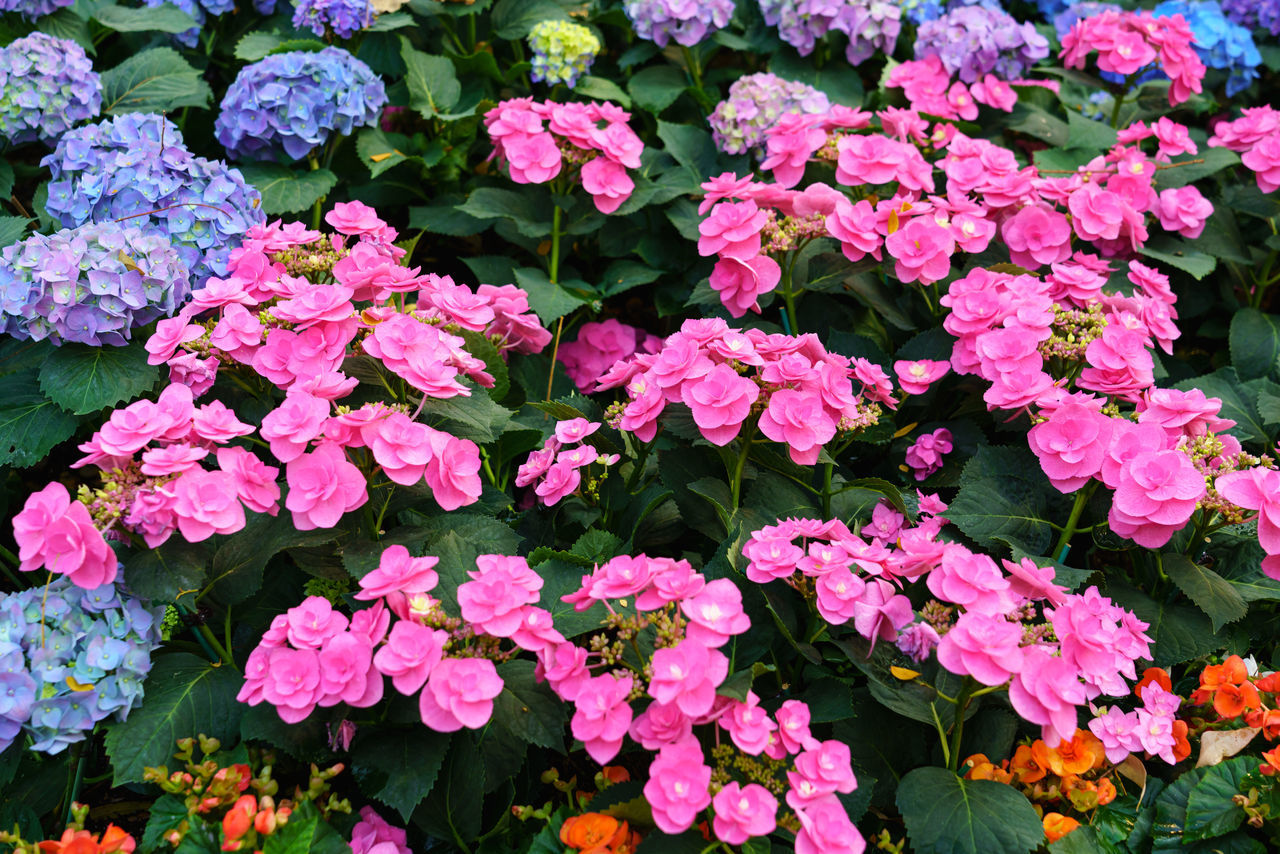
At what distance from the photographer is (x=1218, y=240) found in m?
3.22

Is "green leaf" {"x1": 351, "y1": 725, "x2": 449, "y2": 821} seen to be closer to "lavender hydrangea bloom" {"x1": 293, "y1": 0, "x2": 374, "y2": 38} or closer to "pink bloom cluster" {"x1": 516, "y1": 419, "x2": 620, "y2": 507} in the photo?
"pink bloom cluster" {"x1": 516, "y1": 419, "x2": 620, "y2": 507}

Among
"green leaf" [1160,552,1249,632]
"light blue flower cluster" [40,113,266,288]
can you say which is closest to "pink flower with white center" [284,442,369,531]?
"light blue flower cluster" [40,113,266,288]

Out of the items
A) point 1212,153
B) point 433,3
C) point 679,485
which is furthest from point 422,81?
point 1212,153

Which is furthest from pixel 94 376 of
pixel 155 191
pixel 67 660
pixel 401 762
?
pixel 401 762

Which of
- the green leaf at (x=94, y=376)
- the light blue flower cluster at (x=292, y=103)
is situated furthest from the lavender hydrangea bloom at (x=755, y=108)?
the green leaf at (x=94, y=376)

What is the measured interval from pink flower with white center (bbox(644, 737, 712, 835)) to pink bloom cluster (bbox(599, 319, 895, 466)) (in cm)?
62

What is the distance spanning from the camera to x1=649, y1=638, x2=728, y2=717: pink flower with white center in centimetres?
152

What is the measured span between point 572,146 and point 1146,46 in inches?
79.3

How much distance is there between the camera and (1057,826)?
1813 millimetres

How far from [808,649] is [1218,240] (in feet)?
7.47

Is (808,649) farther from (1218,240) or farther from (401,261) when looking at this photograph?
(1218,240)

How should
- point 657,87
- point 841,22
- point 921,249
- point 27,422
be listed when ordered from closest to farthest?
point 27,422, point 921,249, point 841,22, point 657,87

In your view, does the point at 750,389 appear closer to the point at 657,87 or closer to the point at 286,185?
the point at 286,185

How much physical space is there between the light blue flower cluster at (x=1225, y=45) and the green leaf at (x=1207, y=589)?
8.61ft
